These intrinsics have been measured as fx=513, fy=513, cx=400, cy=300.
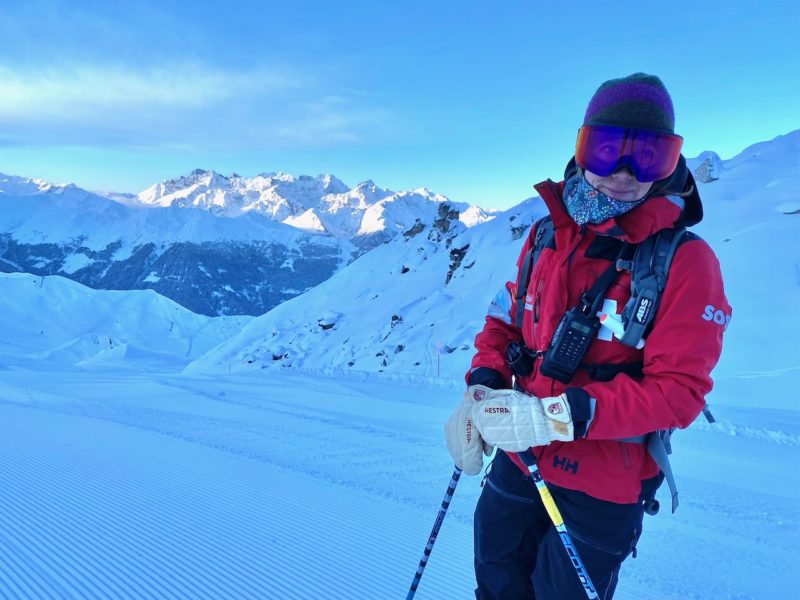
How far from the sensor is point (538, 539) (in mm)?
2227

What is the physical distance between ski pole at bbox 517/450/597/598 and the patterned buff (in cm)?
96

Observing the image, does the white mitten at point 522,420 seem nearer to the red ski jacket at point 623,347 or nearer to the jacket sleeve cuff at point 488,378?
the red ski jacket at point 623,347

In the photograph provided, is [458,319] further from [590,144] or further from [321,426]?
[590,144]

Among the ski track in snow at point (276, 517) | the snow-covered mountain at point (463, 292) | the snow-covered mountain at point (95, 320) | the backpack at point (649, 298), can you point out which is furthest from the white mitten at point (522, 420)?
the snow-covered mountain at point (95, 320)

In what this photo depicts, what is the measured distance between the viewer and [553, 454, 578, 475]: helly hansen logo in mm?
1967

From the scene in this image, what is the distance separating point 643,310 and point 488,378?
2.52 feet

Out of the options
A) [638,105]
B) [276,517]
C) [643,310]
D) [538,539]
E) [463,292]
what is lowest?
[276,517]

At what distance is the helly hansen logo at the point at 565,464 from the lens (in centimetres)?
197

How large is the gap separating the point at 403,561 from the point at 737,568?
2509 mm

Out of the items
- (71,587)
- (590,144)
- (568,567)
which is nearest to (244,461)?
(71,587)

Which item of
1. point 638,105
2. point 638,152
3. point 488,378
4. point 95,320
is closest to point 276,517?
point 488,378

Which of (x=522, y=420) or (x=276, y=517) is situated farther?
(x=276, y=517)

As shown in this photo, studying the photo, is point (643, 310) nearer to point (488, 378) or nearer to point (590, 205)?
point (590, 205)

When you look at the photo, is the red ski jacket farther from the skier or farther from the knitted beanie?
the knitted beanie
